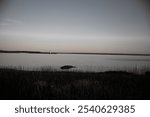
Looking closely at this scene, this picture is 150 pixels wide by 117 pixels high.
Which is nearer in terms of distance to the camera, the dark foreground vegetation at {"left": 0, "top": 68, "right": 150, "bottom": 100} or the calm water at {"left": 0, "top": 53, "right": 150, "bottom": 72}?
the dark foreground vegetation at {"left": 0, "top": 68, "right": 150, "bottom": 100}

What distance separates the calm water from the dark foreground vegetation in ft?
0.31

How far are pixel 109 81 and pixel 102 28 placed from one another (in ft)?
2.43

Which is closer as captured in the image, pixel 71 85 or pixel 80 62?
pixel 71 85

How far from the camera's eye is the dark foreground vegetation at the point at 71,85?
240 cm

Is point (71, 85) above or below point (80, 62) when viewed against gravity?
below

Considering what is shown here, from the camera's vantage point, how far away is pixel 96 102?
223cm

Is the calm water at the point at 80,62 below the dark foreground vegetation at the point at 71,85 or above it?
above

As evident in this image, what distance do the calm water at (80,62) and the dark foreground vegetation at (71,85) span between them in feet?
0.31

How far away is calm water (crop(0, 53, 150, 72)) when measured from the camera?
2910mm

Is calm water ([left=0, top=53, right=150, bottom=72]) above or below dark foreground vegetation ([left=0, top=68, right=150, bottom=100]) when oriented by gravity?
above

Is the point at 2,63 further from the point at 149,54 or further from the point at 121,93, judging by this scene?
the point at 149,54

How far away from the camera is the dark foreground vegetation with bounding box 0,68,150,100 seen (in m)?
2.40

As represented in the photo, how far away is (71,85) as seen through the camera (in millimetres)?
2578

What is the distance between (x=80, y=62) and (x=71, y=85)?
50cm
